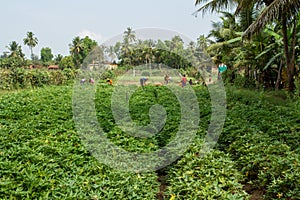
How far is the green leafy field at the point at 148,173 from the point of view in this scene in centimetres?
274

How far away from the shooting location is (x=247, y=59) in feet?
40.2

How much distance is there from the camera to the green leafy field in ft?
8.98

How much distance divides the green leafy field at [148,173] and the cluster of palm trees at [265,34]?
→ 9.05 ft

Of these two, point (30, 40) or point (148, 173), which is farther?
point (30, 40)

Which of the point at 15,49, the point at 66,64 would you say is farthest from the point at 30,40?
the point at 66,64

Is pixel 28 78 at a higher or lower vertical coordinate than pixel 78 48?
lower

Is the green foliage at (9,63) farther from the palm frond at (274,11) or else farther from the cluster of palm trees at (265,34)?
the palm frond at (274,11)

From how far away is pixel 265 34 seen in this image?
450 inches

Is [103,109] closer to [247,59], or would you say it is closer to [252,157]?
[252,157]

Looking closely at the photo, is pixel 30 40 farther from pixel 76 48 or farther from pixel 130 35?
pixel 130 35

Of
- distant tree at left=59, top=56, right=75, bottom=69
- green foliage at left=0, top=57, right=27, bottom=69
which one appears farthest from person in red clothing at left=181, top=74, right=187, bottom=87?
distant tree at left=59, top=56, right=75, bottom=69

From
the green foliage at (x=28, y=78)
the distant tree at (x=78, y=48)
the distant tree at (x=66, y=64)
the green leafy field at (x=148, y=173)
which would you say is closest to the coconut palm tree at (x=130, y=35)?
the green leafy field at (x=148, y=173)

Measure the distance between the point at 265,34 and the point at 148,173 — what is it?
9.88m

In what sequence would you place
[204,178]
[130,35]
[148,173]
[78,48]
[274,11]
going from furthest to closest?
[78,48], [130,35], [274,11], [148,173], [204,178]
